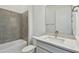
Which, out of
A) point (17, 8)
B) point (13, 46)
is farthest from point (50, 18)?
point (13, 46)

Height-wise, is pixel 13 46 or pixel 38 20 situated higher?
pixel 38 20

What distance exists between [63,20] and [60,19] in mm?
44

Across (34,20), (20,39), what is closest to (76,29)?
(34,20)

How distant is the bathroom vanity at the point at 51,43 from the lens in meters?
0.90

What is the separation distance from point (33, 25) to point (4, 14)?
0.40m

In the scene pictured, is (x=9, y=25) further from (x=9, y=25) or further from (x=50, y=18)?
(x=50, y=18)

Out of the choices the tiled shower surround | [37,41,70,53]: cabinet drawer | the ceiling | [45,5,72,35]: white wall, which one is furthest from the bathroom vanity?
the ceiling

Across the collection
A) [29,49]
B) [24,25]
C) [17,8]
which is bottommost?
[29,49]

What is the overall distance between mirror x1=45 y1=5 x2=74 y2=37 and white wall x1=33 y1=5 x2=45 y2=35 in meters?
0.06

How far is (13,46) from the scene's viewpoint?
0.95 metres

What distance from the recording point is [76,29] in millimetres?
1022

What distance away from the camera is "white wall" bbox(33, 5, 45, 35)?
101cm
